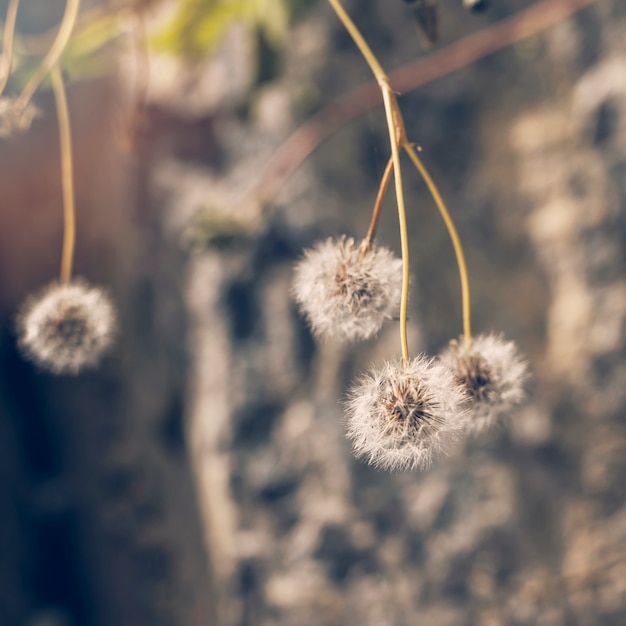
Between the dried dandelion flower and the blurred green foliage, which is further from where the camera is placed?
the blurred green foliage

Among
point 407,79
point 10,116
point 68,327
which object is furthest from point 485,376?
point 407,79

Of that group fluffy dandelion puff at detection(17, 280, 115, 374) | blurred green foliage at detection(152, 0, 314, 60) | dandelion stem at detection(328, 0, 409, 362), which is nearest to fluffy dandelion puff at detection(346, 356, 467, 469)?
dandelion stem at detection(328, 0, 409, 362)

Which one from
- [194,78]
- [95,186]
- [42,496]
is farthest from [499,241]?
[42,496]

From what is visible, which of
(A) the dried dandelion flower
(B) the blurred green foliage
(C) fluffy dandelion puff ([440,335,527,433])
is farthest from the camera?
(B) the blurred green foliage

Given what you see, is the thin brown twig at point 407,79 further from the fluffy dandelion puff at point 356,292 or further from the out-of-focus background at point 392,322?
the fluffy dandelion puff at point 356,292

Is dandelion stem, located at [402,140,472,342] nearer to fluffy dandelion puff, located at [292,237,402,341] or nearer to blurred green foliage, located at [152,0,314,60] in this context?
fluffy dandelion puff, located at [292,237,402,341]

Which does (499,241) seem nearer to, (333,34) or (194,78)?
(333,34)

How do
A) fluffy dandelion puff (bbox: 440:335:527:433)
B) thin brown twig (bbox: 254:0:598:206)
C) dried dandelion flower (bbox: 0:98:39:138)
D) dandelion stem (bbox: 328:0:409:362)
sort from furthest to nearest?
thin brown twig (bbox: 254:0:598:206) < dried dandelion flower (bbox: 0:98:39:138) < fluffy dandelion puff (bbox: 440:335:527:433) < dandelion stem (bbox: 328:0:409:362)
